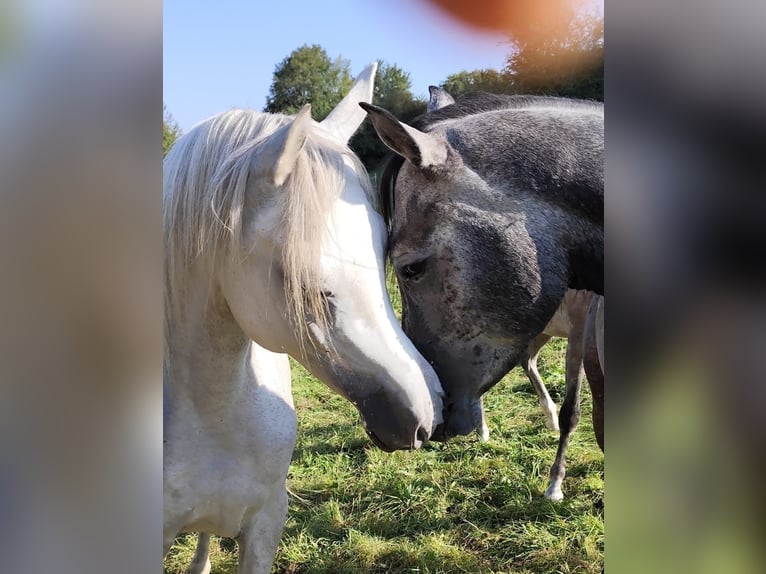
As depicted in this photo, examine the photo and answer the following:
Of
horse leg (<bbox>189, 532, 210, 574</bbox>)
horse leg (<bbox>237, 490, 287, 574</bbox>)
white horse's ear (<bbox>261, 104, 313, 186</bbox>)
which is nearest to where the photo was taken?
white horse's ear (<bbox>261, 104, 313, 186</bbox>)

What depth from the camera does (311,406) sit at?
3127 millimetres

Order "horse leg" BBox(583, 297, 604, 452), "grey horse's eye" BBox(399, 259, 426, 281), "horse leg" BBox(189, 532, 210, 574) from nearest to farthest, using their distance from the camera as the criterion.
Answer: "grey horse's eye" BBox(399, 259, 426, 281), "horse leg" BBox(189, 532, 210, 574), "horse leg" BBox(583, 297, 604, 452)

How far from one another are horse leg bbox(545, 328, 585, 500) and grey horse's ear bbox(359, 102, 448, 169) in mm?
1484

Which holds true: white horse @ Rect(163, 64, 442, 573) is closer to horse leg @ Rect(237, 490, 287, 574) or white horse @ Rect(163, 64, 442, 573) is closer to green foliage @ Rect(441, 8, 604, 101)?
horse leg @ Rect(237, 490, 287, 574)

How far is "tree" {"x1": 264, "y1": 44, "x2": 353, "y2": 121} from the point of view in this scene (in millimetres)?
1368

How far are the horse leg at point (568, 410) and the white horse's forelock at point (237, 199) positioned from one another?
5.31 feet

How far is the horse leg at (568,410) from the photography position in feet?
8.02

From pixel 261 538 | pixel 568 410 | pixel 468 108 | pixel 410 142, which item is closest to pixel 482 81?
pixel 468 108

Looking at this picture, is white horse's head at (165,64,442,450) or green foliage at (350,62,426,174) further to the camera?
green foliage at (350,62,426,174)

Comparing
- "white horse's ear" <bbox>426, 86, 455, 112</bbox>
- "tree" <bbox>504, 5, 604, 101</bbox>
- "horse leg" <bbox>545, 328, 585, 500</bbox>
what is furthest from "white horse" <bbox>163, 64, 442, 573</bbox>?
"horse leg" <bbox>545, 328, 585, 500</bbox>

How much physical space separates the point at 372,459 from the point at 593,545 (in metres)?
1.09

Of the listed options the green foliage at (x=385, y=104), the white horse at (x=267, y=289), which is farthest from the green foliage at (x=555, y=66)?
the white horse at (x=267, y=289)
